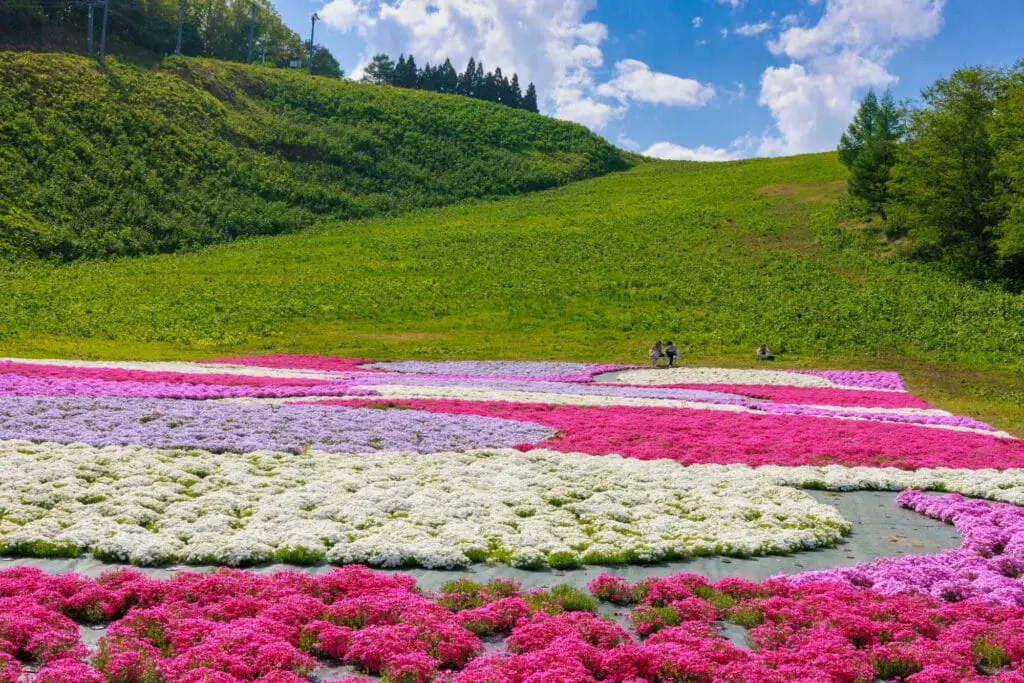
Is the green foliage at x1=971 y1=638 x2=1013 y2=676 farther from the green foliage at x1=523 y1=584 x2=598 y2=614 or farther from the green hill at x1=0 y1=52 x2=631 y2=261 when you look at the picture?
the green hill at x1=0 y1=52 x2=631 y2=261

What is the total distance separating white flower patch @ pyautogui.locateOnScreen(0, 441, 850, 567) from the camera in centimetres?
1353

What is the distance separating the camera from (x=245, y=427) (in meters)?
22.7

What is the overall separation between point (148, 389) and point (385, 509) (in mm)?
16018

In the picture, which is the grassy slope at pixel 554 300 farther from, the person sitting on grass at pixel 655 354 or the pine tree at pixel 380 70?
the pine tree at pixel 380 70

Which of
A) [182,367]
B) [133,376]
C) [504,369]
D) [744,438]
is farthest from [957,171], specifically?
[133,376]

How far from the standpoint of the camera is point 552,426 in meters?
25.4

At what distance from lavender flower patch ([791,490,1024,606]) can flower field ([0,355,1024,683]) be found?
5 centimetres

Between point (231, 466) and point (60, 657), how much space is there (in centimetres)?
935

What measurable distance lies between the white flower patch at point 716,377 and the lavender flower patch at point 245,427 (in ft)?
56.1

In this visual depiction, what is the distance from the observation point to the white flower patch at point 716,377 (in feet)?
130

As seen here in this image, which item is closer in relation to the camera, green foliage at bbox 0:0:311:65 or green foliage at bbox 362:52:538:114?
green foliage at bbox 0:0:311:65

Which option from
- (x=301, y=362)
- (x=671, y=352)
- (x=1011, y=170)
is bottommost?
(x=301, y=362)

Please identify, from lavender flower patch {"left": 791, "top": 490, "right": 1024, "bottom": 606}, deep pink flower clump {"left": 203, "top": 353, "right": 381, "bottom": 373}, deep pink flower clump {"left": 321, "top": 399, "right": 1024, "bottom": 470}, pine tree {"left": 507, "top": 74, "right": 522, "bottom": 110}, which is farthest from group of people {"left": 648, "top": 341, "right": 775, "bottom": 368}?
pine tree {"left": 507, "top": 74, "right": 522, "bottom": 110}

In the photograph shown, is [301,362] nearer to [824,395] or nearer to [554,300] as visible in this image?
[824,395]
